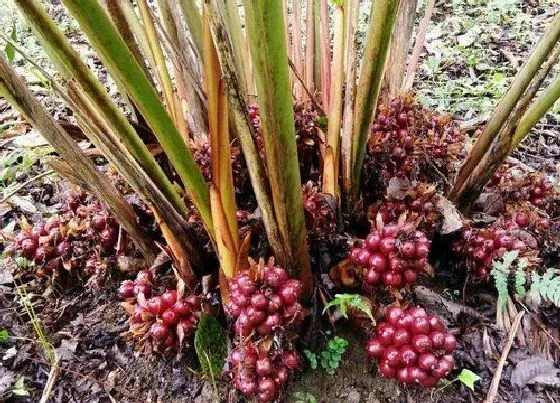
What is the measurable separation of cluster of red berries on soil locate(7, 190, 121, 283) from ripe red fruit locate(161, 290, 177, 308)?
334mm

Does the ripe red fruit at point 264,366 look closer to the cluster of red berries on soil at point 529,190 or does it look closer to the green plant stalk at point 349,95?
the green plant stalk at point 349,95

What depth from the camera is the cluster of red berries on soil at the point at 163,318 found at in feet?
4.63

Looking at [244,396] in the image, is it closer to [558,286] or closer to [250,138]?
[250,138]

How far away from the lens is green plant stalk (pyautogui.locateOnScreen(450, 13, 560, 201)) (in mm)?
1299

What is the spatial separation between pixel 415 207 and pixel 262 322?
622 mm

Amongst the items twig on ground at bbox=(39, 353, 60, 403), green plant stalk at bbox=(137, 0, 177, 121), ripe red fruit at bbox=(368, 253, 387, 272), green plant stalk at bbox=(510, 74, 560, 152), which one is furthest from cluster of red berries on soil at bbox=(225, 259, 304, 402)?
green plant stalk at bbox=(510, 74, 560, 152)

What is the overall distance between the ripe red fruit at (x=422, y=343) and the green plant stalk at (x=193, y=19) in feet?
3.40

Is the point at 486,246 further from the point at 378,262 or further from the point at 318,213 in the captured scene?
the point at 318,213

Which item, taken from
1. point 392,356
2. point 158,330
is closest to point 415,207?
point 392,356

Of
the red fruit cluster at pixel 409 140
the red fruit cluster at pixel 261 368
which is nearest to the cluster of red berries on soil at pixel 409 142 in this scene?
the red fruit cluster at pixel 409 140

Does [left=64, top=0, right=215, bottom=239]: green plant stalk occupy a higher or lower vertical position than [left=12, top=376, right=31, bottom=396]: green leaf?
higher

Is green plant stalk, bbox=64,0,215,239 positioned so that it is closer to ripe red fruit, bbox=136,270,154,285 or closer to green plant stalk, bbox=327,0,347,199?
ripe red fruit, bbox=136,270,154,285

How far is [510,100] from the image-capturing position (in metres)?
1.43

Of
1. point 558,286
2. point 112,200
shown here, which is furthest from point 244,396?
point 558,286
